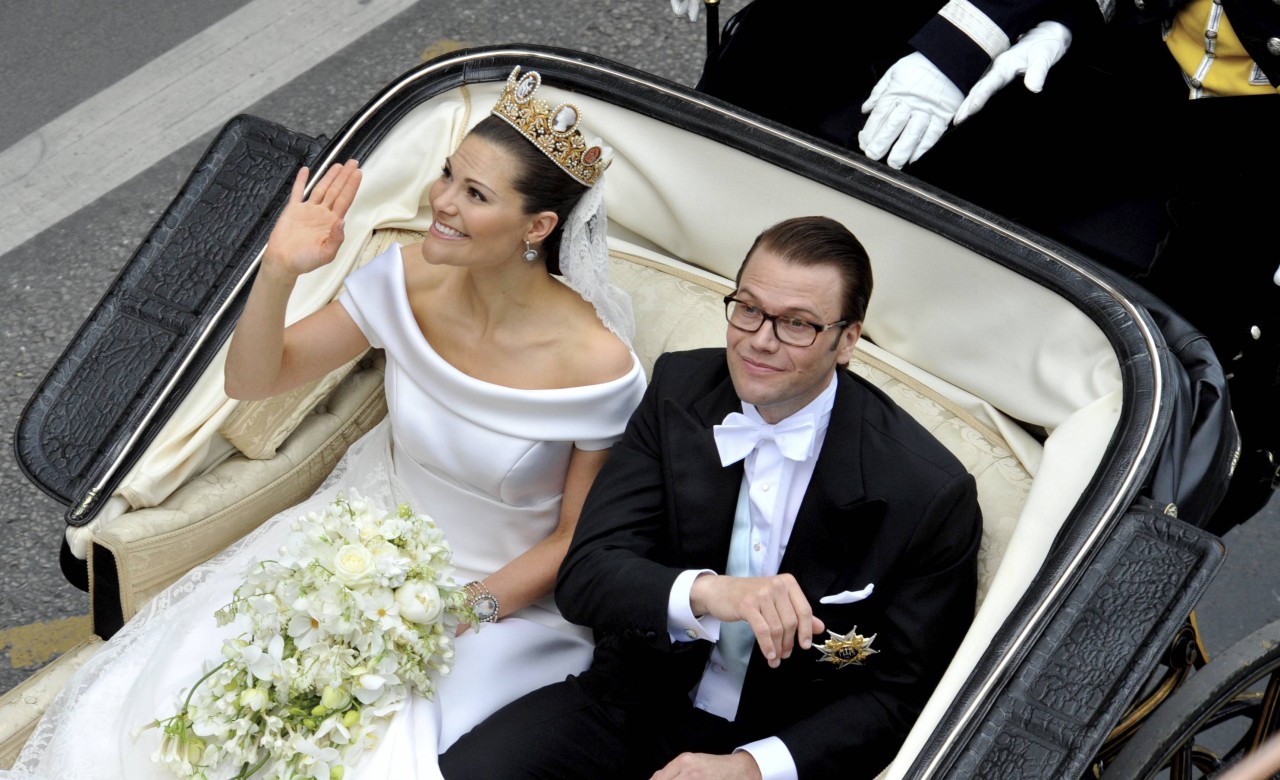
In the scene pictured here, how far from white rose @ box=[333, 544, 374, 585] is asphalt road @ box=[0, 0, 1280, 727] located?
1.57 m

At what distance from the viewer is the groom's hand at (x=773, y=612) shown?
168cm

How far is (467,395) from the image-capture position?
2254 mm

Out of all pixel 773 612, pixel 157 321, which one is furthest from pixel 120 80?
pixel 773 612

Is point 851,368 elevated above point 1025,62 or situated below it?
below

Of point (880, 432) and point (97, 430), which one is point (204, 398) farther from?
point (880, 432)

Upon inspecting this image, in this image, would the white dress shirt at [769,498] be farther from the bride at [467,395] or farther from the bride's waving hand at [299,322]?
the bride's waving hand at [299,322]

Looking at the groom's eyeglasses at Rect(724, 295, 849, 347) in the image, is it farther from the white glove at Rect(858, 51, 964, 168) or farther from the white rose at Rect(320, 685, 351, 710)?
the white rose at Rect(320, 685, 351, 710)

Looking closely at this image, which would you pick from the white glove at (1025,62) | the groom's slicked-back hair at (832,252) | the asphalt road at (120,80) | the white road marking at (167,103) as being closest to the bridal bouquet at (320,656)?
the groom's slicked-back hair at (832,252)

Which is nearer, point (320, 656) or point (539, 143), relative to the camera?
point (320, 656)

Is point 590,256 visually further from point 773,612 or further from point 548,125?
point 773,612

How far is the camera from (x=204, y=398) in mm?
2289

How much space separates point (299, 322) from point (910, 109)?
43.0 inches

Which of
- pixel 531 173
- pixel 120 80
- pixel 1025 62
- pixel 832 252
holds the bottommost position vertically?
pixel 120 80

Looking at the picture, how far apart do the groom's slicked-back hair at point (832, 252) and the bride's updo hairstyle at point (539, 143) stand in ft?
1.21
